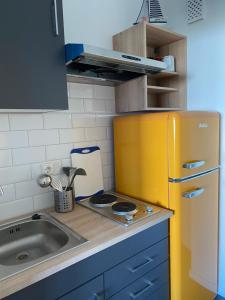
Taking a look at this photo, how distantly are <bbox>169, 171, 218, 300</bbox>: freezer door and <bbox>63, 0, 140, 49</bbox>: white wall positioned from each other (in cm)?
115

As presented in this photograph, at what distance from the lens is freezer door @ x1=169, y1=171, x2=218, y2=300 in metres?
1.33

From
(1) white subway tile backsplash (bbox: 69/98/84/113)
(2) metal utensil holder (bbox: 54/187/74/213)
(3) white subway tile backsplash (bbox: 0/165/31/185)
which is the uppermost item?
(1) white subway tile backsplash (bbox: 69/98/84/113)

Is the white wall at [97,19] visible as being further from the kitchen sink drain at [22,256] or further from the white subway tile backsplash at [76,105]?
the kitchen sink drain at [22,256]

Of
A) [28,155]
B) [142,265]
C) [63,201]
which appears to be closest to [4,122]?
[28,155]

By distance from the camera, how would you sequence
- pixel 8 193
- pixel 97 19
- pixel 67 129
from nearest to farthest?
pixel 8 193 → pixel 67 129 → pixel 97 19

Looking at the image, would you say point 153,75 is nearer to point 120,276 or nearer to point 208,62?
point 208,62

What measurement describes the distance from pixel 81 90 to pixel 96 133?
0.33m

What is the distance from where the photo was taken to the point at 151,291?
4.18ft

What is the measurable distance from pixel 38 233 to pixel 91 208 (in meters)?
0.33

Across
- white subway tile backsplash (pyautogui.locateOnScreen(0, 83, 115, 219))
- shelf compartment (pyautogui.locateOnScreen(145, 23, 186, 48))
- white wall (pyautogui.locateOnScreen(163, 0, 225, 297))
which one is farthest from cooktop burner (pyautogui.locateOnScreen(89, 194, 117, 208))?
shelf compartment (pyautogui.locateOnScreen(145, 23, 186, 48))

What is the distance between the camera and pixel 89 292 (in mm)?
965

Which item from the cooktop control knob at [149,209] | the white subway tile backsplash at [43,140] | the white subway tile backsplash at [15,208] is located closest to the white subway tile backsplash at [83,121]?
the white subway tile backsplash at [43,140]

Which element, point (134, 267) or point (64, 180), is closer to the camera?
point (134, 267)

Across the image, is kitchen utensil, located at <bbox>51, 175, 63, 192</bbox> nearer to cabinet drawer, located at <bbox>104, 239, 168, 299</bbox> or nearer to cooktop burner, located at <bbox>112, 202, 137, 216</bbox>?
cooktop burner, located at <bbox>112, 202, 137, 216</bbox>
